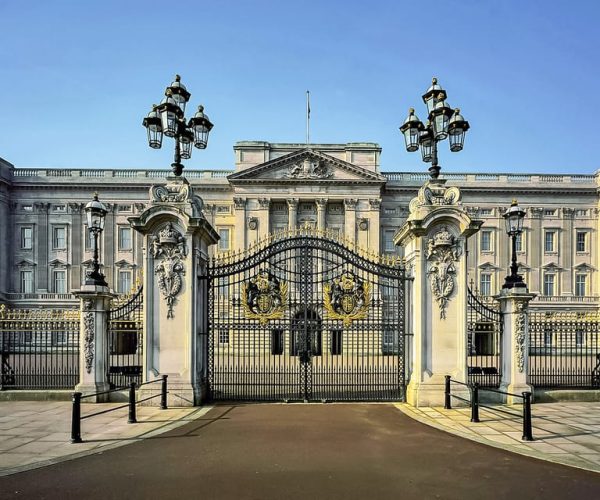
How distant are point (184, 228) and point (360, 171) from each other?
1713 inches

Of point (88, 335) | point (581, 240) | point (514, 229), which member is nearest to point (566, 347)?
point (514, 229)

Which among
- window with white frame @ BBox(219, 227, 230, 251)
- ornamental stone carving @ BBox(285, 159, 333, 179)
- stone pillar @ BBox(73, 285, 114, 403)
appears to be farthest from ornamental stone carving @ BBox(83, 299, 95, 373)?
window with white frame @ BBox(219, 227, 230, 251)

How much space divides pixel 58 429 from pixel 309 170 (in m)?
46.9

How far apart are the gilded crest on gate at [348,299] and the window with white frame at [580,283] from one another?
54396 millimetres

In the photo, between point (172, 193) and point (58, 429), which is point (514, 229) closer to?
point (172, 193)

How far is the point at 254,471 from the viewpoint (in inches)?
303

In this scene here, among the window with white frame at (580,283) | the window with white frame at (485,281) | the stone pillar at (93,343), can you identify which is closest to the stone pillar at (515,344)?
the stone pillar at (93,343)

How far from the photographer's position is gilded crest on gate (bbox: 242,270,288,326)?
559 inches

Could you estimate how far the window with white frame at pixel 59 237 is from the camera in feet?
194

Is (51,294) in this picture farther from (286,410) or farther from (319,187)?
(286,410)

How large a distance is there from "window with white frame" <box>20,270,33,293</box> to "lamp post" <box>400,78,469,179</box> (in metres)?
56.7

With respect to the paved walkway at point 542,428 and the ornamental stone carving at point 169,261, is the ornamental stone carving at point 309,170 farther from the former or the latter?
the paved walkway at point 542,428

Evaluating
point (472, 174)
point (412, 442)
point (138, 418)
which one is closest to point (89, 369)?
point (138, 418)

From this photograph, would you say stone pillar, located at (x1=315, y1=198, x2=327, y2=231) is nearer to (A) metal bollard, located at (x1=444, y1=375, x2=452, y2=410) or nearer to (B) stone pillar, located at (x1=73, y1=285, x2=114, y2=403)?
(B) stone pillar, located at (x1=73, y1=285, x2=114, y2=403)
